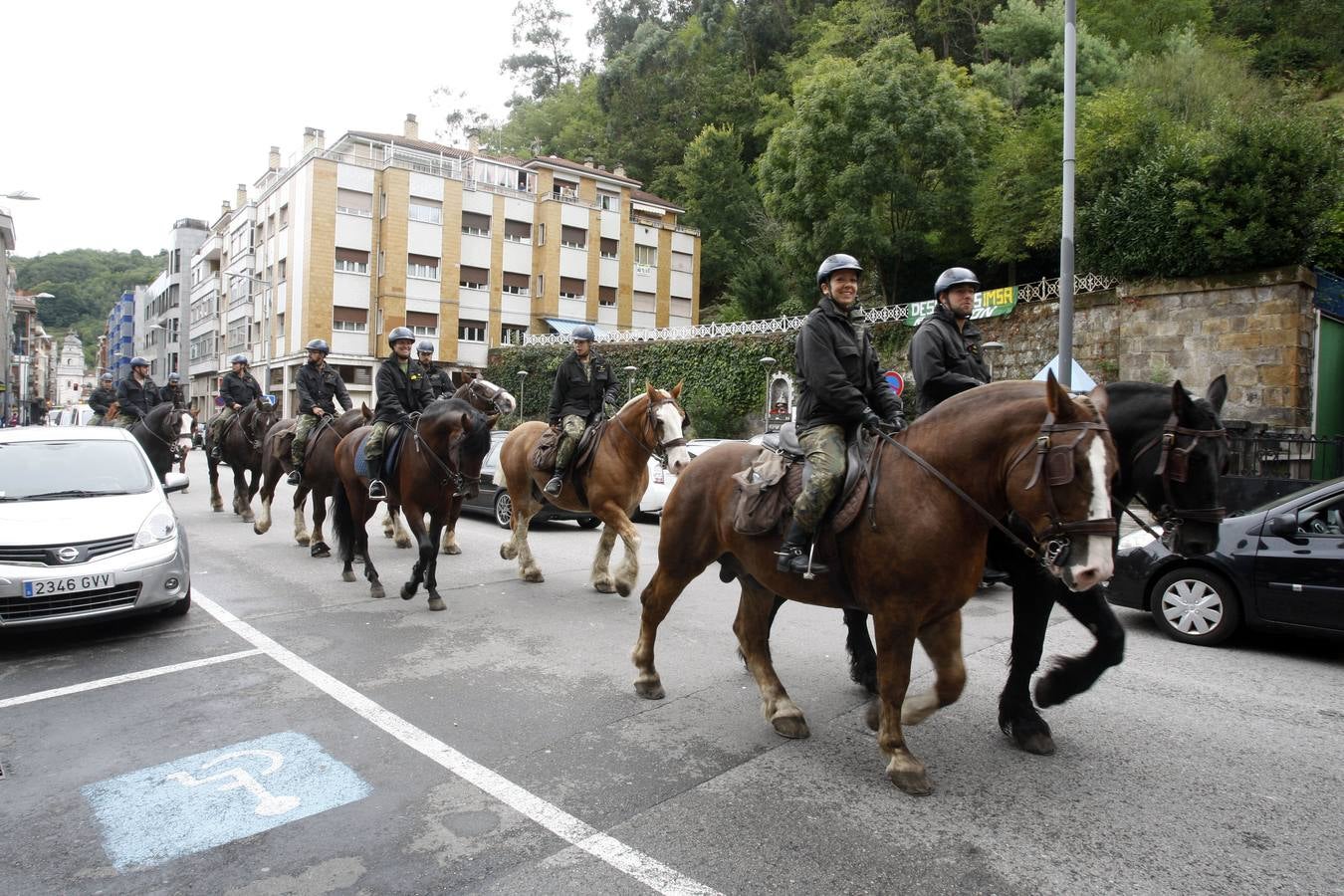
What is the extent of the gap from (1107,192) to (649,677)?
829 inches

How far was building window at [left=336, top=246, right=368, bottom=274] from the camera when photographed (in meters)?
45.4

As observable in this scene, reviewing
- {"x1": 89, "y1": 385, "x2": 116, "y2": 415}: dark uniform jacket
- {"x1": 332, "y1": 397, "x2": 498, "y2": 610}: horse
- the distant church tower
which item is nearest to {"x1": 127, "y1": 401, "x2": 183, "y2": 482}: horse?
{"x1": 89, "y1": 385, "x2": 116, "y2": 415}: dark uniform jacket

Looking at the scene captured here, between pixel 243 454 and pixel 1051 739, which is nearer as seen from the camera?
pixel 1051 739

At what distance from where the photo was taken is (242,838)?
328 centimetres

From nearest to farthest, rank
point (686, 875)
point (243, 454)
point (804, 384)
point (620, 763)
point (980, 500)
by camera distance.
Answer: point (686, 875) → point (980, 500) → point (620, 763) → point (804, 384) → point (243, 454)

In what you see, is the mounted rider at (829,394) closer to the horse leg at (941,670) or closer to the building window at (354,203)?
the horse leg at (941,670)

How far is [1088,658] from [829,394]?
1950 mm

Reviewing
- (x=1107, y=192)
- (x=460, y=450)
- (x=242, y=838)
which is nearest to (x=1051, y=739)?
(x=242, y=838)

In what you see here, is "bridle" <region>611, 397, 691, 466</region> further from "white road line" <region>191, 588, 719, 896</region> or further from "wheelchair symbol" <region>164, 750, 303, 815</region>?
"wheelchair symbol" <region>164, 750, 303, 815</region>

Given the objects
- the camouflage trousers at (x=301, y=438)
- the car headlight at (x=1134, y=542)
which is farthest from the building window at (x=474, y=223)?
the car headlight at (x=1134, y=542)

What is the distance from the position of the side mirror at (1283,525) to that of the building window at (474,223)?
155ft

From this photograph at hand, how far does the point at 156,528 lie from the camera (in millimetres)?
6465

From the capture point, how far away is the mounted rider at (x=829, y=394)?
4.01 metres

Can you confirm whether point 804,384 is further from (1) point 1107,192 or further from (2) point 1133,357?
(1) point 1107,192
